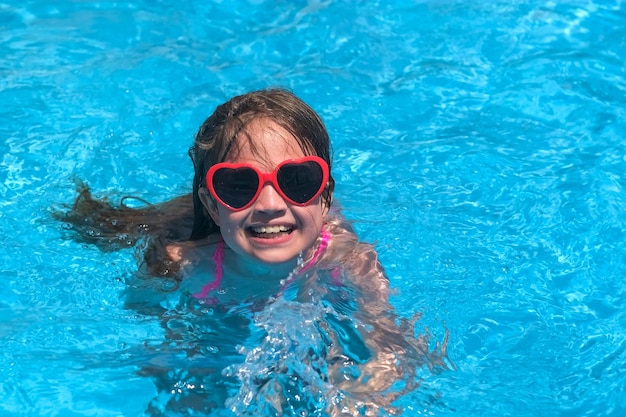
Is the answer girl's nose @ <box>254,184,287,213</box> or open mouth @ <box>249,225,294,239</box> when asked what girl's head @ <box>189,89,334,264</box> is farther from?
open mouth @ <box>249,225,294,239</box>

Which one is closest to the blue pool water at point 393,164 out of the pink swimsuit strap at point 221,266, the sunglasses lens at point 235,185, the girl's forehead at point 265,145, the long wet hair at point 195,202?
the long wet hair at point 195,202

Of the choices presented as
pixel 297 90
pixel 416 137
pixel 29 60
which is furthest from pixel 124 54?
pixel 416 137

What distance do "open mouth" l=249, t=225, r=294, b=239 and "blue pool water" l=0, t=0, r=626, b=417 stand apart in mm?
567

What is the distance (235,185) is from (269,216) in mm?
181

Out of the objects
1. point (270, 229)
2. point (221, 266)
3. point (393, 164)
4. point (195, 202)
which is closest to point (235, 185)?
point (270, 229)

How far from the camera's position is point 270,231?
11.5 feet

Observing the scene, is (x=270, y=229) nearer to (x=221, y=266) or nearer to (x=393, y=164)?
(x=221, y=266)

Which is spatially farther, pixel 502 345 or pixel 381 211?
pixel 381 211

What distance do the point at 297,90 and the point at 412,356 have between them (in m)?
2.59

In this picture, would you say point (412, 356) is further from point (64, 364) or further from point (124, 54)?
point (124, 54)

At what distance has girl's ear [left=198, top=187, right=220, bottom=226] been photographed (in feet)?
12.2

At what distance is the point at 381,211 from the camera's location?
4609mm

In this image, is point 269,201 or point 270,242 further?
point 270,242

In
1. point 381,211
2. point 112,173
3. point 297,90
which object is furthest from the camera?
point 297,90
